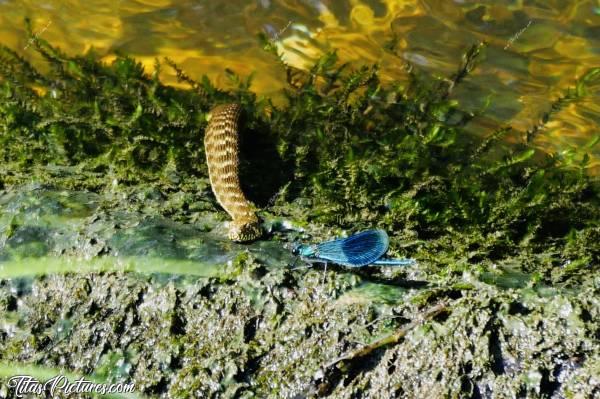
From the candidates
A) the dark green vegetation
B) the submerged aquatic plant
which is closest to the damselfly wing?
the dark green vegetation

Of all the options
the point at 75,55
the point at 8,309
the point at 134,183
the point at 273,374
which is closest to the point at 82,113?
the point at 75,55

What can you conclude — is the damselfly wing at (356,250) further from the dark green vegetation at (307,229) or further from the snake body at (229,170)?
the snake body at (229,170)

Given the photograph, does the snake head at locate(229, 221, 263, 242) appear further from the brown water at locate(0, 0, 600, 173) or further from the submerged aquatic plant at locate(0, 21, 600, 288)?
the brown water at locate(0, 0, 600, 173)

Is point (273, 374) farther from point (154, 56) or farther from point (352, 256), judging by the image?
point (154, 56)

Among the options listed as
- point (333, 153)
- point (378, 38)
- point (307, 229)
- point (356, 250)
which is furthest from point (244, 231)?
point (378, 38)

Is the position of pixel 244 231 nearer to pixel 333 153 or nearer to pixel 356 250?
pixel 356 250
